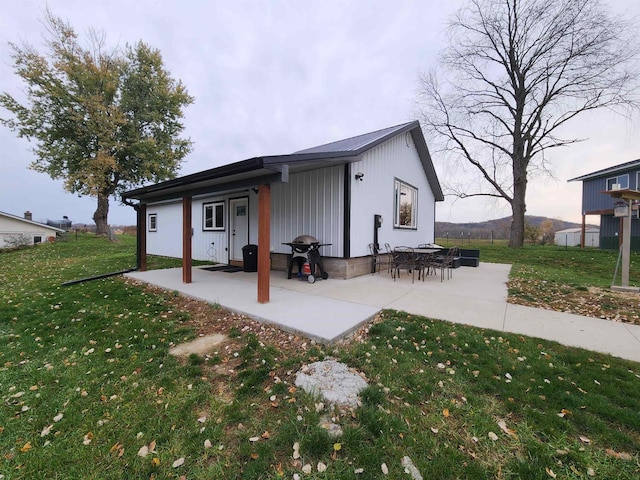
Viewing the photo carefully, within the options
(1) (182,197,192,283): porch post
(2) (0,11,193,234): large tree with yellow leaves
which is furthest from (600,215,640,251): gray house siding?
(2) (0,11,193,234): large tree with yellow leaves

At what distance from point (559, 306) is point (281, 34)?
12025 millimetres

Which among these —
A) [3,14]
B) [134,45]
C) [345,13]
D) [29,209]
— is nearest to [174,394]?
[345,13]

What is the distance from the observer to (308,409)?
204cm

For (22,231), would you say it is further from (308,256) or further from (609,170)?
(609,170)

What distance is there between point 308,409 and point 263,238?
278 centimetres

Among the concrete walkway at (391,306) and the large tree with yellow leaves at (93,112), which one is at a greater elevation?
the large tree with yellow leaves at (93,112)

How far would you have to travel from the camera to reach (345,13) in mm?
8797

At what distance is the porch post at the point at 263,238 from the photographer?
4.29 meters

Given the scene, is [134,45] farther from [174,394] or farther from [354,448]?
[354,448]

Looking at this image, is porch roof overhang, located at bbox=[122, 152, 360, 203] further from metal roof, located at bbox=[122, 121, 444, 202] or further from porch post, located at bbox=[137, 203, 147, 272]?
porch post, located at bbox=[137, 203, 147, 272]

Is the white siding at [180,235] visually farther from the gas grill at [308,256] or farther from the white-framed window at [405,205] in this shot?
the white-framed window at [405,205]

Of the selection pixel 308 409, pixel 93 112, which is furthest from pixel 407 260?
pixel 93 112

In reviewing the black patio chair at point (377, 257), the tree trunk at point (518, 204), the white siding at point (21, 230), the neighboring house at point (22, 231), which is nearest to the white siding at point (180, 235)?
the black patio chair at point (377, 257)

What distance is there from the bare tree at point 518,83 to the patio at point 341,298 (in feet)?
37.9
